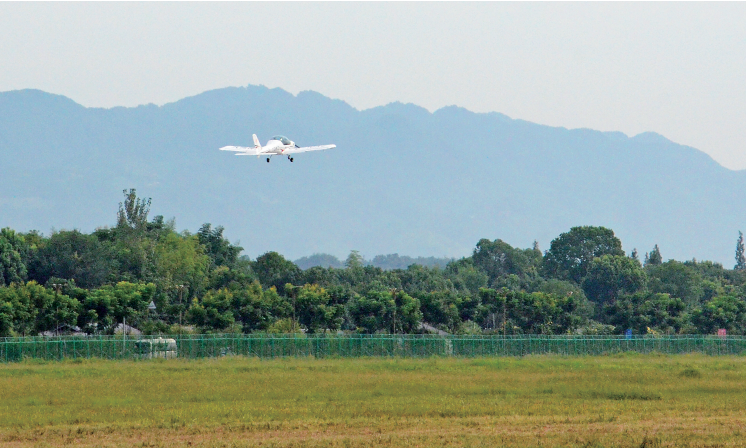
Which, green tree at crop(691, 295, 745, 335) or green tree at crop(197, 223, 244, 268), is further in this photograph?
green tree at crop(197, 223, 244, 268)

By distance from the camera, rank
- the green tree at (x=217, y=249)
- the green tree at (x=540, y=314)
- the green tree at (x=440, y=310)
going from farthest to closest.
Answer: the green tree at (x=217, y=249) → the green tree at (x=540, y=314) → the green tree at (x=440, y=310)

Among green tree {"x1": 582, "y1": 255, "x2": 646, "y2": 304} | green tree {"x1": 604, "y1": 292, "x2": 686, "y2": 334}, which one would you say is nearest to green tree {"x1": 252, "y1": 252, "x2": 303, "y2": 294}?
green tree {"x1": 604, "y1": 292, "x2": 686, "y2": 334}

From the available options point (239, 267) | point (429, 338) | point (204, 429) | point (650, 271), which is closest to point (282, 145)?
point (429, 338)

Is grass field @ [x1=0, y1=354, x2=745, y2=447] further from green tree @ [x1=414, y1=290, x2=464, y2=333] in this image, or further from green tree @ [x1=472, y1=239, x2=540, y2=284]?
green tree @ [x1=472, y1=239, x2=540, y2=284]

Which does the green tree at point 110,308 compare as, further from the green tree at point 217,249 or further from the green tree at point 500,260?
the green tree at point 500,260

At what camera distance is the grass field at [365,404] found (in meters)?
30.9

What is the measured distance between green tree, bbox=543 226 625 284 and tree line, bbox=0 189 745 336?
11.6 meters

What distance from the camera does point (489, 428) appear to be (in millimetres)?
32719

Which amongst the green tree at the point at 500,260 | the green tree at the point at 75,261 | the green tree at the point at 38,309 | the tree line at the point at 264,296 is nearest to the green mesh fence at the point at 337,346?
the green tree at the point at 38,309

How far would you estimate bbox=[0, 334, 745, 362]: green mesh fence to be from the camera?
6462 cm

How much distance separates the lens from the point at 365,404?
3969 cm

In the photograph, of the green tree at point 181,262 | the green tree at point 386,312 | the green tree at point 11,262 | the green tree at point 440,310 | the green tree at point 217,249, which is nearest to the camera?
the green tree at point 386,312

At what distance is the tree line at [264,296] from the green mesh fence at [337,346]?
7.41m

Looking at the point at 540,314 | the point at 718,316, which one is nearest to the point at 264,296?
the point at 540,314
